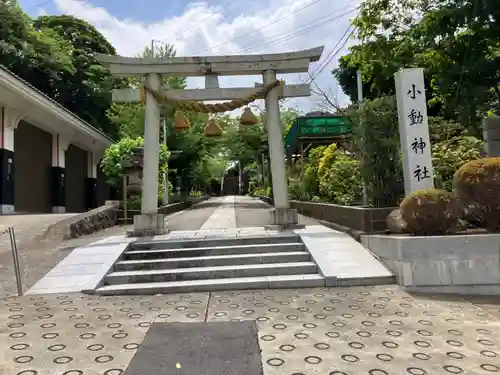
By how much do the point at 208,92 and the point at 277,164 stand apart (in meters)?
2.41

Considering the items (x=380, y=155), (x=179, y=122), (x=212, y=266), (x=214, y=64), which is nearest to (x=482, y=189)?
(x=380, y=155)

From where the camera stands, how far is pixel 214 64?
Answer: 30.0ft

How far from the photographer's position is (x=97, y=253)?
7.25 meters

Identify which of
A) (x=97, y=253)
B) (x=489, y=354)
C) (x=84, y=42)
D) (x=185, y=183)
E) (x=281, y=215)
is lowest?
(x=489, y=354)

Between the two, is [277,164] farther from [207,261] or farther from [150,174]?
[207,261]

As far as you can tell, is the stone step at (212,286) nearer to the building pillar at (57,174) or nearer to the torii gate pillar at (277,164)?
the torii gate pillar at (277,164)

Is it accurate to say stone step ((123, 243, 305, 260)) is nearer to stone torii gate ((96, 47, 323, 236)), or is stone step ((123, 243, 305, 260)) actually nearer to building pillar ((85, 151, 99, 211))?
stone torii gate ((96, 47, 323, 236))

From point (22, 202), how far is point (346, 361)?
18105 mm

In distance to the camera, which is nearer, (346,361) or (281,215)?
(346,361)

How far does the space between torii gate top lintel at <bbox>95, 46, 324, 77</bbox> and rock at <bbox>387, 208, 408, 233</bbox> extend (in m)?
4.41

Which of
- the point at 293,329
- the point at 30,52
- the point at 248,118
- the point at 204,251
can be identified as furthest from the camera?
the point at 30,52

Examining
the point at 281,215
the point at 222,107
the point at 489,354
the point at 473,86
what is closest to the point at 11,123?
the point at 222,107

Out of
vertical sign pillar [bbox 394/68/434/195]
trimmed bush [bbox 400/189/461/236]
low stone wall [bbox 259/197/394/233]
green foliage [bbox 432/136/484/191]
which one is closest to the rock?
low stone wall [bbox 259/197/394/233]

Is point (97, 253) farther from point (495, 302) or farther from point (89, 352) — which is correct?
point (495, 302)
